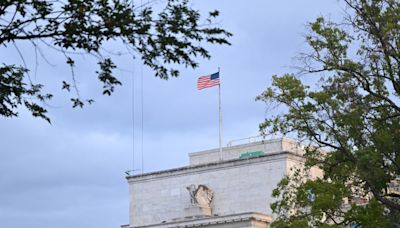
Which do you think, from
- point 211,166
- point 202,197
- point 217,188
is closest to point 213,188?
point 217,188

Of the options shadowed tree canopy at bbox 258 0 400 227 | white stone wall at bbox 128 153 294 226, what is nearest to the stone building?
white stone wall at bbox 128 153 294 226

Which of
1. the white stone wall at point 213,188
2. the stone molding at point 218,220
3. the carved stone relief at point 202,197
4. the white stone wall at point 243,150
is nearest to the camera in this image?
the stone molding at point 218,220

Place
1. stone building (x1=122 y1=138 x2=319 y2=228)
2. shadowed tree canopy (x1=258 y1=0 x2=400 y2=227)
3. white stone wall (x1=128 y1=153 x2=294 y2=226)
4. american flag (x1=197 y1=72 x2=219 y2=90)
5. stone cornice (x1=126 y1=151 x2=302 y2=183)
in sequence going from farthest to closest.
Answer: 1. white stone wall (x1=128 y1=153 x2=294 y2=226)
2. stone cornice (x1=126 y1=151 x2=302 y2=183)
3. stone building (x1=122 y1=138 x2=319 y2=228)
4. american flag (x1=197 y1=72 x2=219 y2=90)
5. shadowed tree canopy (x1=258 y1=0 x2=400 y2=227)

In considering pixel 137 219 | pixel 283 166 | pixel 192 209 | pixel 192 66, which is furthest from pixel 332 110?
pixel 137 219

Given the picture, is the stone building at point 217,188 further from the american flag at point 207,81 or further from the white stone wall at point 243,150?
the american flag at point 207,81

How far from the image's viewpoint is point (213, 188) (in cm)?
9006

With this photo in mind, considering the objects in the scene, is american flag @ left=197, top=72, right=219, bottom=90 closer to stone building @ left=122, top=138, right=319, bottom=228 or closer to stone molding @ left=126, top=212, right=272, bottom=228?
stone building @ left=122, top=138, right=319, bottom=228

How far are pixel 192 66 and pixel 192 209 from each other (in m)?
75.0

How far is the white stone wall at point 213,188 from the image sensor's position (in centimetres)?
8675

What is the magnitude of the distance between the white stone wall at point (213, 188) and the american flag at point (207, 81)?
789 cm

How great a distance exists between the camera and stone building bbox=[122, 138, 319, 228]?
85.6 m

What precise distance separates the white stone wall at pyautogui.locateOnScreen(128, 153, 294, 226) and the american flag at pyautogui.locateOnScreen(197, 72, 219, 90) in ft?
25.9

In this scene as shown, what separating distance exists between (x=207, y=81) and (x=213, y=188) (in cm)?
1063

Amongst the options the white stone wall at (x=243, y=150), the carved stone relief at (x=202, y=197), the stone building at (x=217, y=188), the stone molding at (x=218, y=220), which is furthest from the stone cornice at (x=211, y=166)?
the stone molding at (x=218, y=220)
